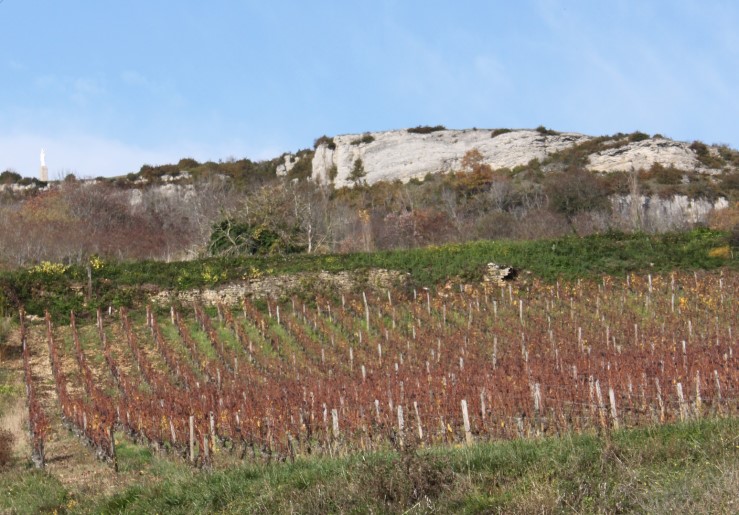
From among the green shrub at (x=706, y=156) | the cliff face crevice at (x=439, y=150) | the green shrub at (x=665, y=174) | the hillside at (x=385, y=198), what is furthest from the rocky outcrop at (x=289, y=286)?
the green shrub at (x=706, y=156)

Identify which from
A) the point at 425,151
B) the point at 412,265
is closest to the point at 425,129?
the point at 425,151

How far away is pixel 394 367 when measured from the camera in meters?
20.6

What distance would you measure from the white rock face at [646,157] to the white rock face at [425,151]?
712 centimetres

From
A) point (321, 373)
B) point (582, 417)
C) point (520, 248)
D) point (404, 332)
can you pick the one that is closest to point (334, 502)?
point (582, 417)

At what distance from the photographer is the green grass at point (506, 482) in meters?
6.88

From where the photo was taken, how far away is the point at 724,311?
2420 cm

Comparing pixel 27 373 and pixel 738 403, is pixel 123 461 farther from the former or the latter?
pixel 738 403

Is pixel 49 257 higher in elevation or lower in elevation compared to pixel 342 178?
lower

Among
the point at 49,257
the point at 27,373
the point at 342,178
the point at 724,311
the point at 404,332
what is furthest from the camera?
the point at 342,178

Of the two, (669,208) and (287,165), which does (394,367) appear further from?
(287,165)

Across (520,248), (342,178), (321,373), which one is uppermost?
(342,178)

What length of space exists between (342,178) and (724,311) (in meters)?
57.0

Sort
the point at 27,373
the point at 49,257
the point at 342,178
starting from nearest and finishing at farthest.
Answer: the point at 27,373, the point at 49,257, the point at 342,178

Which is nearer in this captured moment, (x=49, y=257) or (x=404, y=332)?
(x=404, y=332)
